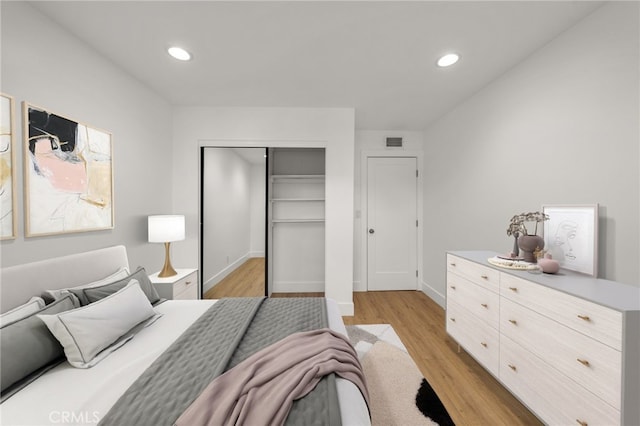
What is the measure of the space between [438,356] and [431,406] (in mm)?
665

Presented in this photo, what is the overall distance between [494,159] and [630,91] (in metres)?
1.03

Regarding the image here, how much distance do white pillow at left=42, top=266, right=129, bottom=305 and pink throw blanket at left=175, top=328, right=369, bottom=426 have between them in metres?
1.20

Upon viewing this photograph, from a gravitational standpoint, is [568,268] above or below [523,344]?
Answer: above

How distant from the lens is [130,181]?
234 centimetres

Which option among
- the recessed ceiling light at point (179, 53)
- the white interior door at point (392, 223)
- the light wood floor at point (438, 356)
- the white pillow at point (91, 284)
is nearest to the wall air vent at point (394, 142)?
the white interior door at point (392, 223)

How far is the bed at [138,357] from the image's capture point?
2.96 ft

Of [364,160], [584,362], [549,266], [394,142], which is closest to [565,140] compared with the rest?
[549,266]

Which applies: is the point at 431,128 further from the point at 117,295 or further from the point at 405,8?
the point at 117,295

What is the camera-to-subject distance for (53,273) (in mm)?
1495

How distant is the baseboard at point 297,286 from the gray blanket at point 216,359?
184 cm

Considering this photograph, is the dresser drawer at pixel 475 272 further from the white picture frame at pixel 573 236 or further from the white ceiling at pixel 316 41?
the white ceiling at pixel 316 41

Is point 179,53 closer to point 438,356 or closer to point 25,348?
point 25,348

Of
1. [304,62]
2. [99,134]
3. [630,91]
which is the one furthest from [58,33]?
[630,91]

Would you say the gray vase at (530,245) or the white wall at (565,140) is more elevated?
the white wall at (565,140)
